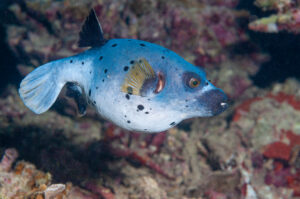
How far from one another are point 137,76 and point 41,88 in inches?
57.6

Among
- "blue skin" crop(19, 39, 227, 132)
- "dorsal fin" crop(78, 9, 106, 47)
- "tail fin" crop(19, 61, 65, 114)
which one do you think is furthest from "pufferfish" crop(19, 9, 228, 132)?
"tail fin" crop(19, 61, 65, 114)

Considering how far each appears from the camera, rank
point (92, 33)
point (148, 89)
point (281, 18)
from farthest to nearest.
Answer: point (281, 18)
point (92, 33)
point (148, 89)

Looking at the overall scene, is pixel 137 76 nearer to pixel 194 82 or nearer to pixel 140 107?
pixel 140 107

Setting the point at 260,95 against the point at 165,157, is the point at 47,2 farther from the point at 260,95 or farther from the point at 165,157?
the point at 260,95

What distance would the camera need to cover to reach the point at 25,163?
10.9ft

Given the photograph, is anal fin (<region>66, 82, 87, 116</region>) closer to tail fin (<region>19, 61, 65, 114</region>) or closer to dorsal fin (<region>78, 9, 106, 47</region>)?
tail fin (<region>19, 61, 65, 114</region>)

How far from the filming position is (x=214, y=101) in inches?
86.2

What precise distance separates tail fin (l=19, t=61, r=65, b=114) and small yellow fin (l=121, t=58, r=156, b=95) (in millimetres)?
1127

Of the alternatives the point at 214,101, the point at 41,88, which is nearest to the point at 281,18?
the point at 214,101

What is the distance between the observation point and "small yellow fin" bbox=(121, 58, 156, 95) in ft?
6.97

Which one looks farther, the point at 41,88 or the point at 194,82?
the point at 41,88

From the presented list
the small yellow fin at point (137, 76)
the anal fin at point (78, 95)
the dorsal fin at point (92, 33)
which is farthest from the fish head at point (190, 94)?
the anal fin at point (78, 95)

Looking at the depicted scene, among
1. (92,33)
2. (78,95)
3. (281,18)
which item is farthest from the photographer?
(281,18)

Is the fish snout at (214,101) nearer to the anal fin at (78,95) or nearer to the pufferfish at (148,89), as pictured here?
the pufferfish at (148,89)
